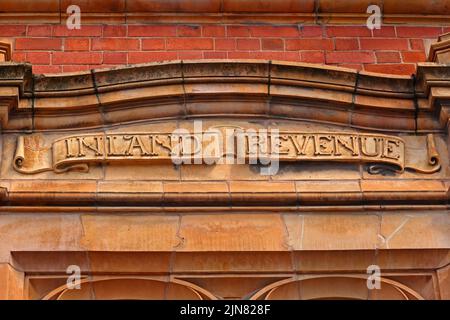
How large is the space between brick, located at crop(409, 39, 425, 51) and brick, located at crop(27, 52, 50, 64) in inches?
95.8

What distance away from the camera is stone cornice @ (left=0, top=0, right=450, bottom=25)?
7.49m

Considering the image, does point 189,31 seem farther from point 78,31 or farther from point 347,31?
point 347,31

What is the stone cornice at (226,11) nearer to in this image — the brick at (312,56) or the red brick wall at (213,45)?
the red brick wall at (213,45)

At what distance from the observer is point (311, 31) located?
7.53 metres

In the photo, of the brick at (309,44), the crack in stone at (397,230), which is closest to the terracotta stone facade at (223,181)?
the crack in stone at (397,230)

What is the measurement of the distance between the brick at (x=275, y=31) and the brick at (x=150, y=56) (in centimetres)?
59

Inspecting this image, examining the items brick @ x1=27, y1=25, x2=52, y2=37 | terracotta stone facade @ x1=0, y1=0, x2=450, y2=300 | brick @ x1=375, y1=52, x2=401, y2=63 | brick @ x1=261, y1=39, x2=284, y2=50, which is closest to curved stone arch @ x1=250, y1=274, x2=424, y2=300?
terracotta stone facade @ x1=0, y1=0, x2=450, y2=300

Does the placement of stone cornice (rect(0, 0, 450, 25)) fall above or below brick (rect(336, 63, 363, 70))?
above

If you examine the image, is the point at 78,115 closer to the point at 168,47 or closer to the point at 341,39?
the point at 168,47

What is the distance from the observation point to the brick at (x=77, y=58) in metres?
7.26

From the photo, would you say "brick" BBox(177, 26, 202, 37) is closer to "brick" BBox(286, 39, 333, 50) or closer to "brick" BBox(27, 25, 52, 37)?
"brick" BBox(286, 39, 333, 50)

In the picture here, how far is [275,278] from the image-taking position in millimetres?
6387

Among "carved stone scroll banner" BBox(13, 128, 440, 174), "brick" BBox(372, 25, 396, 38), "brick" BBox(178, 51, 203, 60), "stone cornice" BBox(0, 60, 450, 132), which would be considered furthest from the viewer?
"brick" BBox(372, 25, 396, 38)
